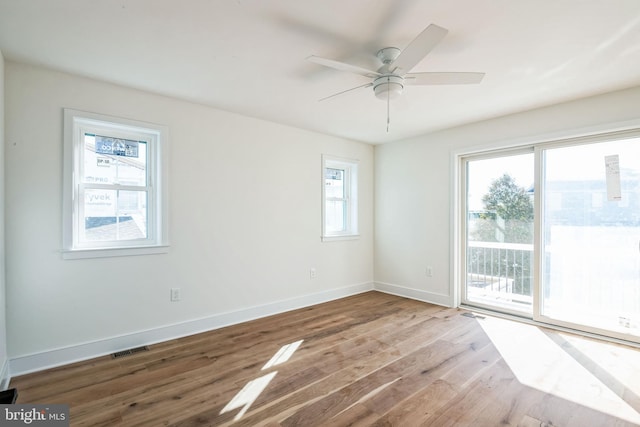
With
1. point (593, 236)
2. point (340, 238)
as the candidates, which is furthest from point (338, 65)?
point (593, 236)

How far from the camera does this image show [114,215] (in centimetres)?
293

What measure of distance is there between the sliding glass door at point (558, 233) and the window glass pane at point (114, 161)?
387 centimetres

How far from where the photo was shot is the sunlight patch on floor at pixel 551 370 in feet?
6.80

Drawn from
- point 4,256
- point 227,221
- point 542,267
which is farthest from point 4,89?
point 542,267

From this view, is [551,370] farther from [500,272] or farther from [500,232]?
[500,232]

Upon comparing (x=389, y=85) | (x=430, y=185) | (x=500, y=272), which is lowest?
(x=500, y=272)

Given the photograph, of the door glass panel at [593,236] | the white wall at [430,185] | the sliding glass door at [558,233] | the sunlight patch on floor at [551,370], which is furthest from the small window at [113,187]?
the door glass panel at [593,236]

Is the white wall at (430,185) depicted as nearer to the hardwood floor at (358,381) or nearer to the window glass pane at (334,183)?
the window glass pane at (334,183)

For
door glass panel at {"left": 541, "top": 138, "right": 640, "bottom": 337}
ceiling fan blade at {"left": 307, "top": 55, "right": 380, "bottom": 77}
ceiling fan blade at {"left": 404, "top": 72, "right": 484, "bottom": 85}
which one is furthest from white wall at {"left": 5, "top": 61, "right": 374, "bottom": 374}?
door glass panel at {"left": 541, "top": 138, "right": 640, "bottom": 337}

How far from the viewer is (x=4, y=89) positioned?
7.82ft

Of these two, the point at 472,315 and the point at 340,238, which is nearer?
the point at 472,315

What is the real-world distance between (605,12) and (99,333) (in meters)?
4.32

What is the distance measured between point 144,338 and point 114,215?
46.9 inches

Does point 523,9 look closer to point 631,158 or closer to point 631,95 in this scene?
point 631,95
